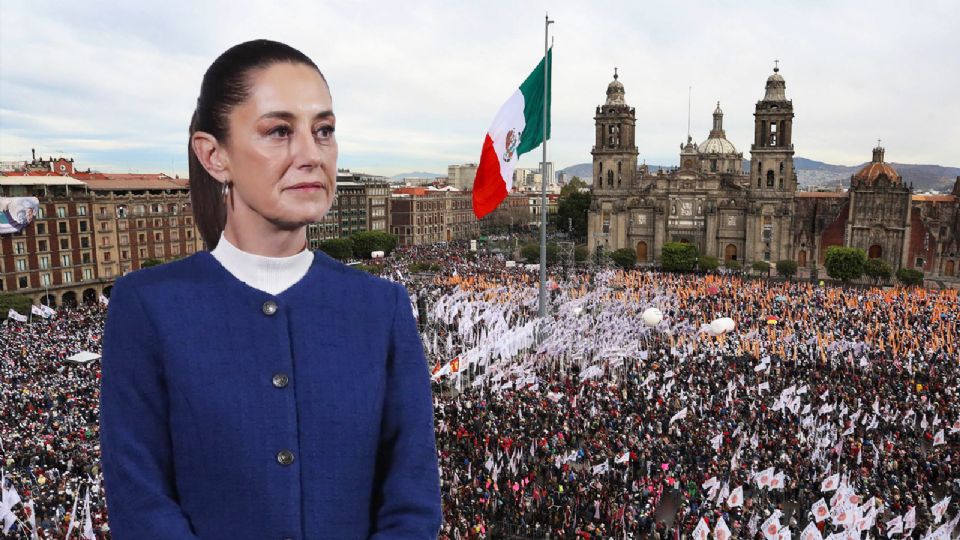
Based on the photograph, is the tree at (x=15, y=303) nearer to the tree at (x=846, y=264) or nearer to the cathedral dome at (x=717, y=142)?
the tree at (x=846, y=264)

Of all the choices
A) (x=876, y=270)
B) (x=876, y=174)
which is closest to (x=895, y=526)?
(x=876, y=270)

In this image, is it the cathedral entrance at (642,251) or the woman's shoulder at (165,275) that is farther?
the cathedral entrance at (642,251)

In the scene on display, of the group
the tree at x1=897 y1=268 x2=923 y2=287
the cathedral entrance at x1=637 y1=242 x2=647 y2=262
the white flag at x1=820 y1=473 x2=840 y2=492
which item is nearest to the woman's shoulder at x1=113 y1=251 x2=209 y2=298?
the white flag at x1=820 y1=473 x2=840 y2=492

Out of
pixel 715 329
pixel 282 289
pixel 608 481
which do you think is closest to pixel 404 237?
pixel 715 329

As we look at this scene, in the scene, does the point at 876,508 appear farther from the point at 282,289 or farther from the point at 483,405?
the point at 282,289

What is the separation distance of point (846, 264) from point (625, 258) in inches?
765

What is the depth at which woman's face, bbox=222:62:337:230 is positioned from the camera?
3.19 metres

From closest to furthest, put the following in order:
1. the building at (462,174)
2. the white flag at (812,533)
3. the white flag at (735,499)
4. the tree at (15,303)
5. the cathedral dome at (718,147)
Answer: the white flag at (812,533) < the white flag at (735,499) < the tree at (15,303) < the cathedral dome at (718,147) < the building at (462,174)

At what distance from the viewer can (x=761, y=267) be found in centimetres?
6519

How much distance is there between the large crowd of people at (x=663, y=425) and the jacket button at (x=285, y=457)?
464 inches

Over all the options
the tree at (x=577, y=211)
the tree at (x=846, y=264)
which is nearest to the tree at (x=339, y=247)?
the tree at (x=577, y=211)

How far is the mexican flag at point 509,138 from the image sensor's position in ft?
59.5

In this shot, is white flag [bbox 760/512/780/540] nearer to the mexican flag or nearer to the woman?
the mexican flag

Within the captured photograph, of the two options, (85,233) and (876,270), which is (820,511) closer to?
(876,270)
